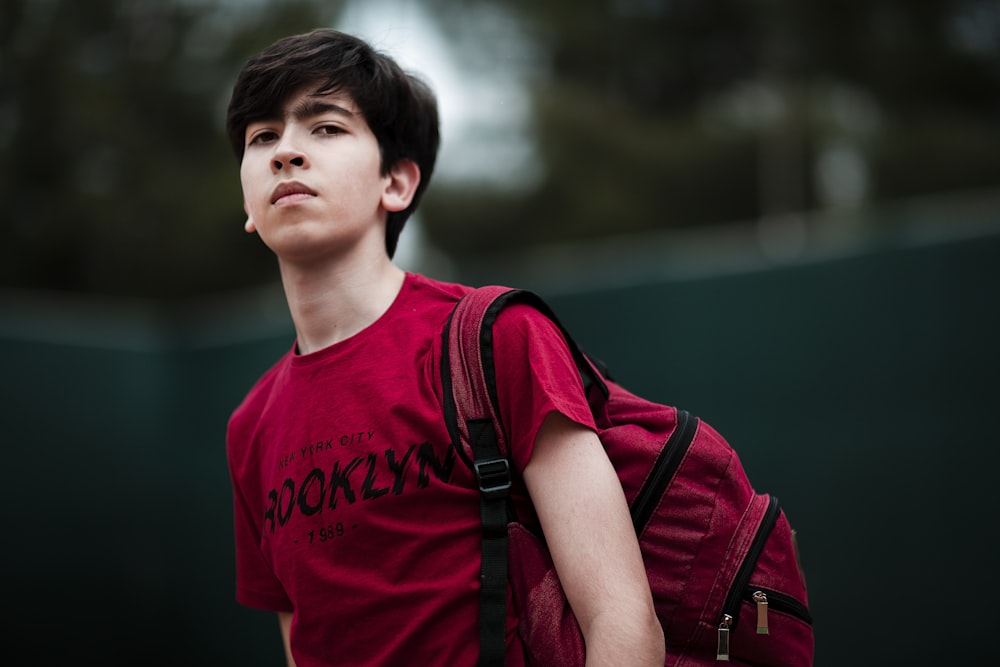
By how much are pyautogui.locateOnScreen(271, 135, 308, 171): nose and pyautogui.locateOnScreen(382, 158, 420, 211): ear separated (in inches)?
7.5

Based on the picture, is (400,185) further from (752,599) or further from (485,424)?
(752,599)

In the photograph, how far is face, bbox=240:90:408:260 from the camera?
69.5 inches

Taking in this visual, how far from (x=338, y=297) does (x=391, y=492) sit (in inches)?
15.8

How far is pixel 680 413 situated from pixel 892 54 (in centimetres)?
1340

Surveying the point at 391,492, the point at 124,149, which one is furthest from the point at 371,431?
the point at 124,149

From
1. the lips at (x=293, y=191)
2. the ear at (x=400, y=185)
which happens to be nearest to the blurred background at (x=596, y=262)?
the ear at (x=400, y=185)

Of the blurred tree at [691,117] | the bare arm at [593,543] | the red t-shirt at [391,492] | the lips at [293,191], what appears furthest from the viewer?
the blurred tree at [691,117]

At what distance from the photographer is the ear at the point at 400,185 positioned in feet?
6.28

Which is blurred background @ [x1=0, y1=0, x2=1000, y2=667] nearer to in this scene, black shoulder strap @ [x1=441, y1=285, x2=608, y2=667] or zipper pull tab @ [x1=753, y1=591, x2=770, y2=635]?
black shoulder strap @ [x1=441, y1=285, x2=608, y2=667]

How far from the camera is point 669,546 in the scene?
1.59 metres

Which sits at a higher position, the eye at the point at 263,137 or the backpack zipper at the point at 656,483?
the eye at the point at 263,137

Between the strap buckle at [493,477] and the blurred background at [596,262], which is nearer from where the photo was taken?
the strap buckle at [493,477]

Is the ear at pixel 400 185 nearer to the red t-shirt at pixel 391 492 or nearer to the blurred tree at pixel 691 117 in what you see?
the red t-shirt at pixel 391 492

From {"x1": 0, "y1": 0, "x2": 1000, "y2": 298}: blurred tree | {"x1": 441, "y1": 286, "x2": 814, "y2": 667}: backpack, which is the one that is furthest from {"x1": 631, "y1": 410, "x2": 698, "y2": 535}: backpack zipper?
{"x1": 0, "y1": 0, "x2": 1000, "y2": 298}: blurred tree
